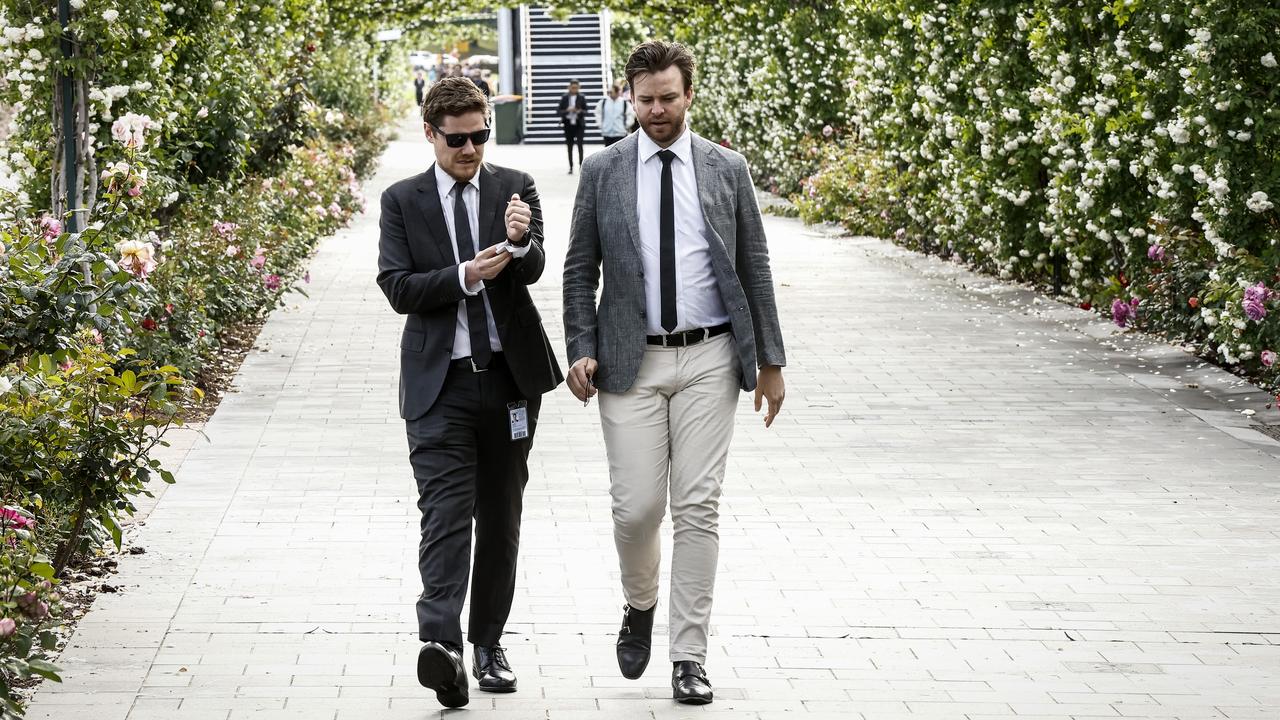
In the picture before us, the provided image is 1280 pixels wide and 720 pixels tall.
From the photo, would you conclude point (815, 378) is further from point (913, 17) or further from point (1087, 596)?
point (913, 17)

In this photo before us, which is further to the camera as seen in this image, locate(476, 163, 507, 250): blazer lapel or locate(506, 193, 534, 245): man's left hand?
locate(476, 163, 507, 250): blazer lapel

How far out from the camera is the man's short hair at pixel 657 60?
4691 mm

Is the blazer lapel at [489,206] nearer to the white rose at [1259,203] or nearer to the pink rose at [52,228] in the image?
the pink rose at [52,228]

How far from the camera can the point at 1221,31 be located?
9.91 metres

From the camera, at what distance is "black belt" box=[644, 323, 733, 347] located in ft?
15.8

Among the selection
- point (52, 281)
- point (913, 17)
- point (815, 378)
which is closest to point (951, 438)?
point (815, 378)

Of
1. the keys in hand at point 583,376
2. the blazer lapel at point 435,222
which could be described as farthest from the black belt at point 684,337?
the blazer lapel at point 435,222

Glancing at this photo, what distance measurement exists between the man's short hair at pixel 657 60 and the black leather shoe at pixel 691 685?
1.58 m

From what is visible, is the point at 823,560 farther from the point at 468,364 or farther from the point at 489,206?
the point at 489,206

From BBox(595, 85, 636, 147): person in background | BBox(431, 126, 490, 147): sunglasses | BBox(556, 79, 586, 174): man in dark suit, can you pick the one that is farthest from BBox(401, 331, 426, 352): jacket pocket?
BBox(556, 79, 586, 174): man in dark suit

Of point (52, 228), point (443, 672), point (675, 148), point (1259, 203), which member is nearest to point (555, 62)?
point (1259, 203)

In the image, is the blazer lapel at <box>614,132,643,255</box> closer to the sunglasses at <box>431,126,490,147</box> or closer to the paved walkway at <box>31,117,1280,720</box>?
the sunglasses at <box>431,126,490,147</box>

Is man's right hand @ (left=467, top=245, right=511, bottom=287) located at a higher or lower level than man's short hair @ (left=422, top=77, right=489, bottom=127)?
lower

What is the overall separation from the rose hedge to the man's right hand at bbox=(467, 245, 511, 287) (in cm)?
588
